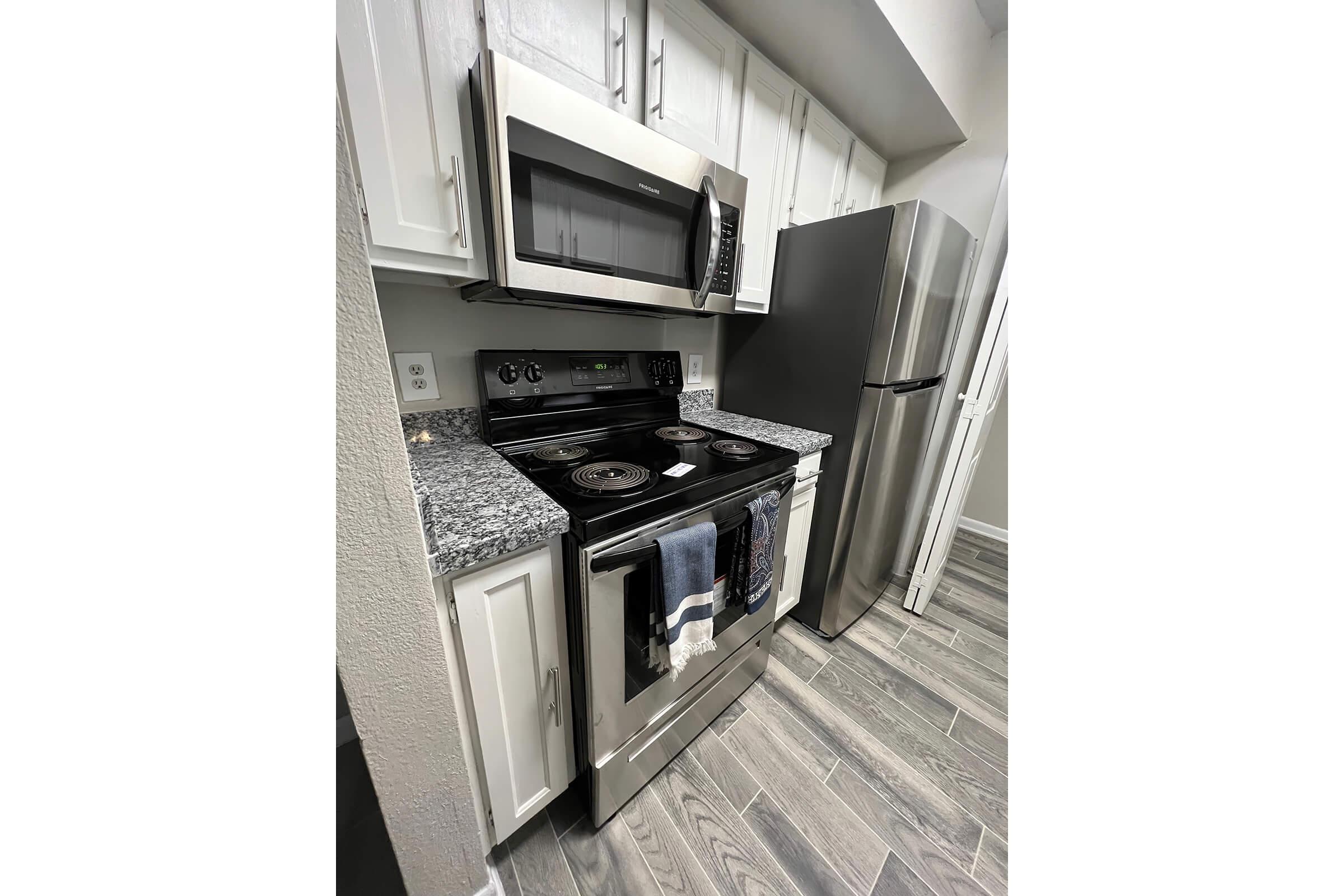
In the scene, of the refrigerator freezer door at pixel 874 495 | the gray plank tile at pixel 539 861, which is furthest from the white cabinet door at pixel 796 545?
the gray plank tile at pixel 539 861

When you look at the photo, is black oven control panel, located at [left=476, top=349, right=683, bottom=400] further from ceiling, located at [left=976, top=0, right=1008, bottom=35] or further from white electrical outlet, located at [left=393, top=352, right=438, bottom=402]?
ceiling, located at [left=976, top=0, right=1008, bottom=35]

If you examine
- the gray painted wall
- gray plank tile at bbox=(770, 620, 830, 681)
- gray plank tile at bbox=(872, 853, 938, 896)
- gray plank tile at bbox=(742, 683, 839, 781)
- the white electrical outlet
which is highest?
the white electrical outlet

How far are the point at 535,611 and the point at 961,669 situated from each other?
166cm

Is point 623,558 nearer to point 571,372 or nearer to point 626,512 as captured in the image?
point 626,512

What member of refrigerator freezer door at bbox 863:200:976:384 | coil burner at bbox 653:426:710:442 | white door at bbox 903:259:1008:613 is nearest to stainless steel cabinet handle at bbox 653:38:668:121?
refrigerator freezer door at bbox 863:200:976:384

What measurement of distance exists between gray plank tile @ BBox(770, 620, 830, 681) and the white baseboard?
1.59 m

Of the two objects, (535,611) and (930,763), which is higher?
(535,611)

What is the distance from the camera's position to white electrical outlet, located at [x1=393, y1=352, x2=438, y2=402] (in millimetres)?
995

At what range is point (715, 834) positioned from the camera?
1.00 meters

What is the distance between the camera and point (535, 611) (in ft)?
2.56
